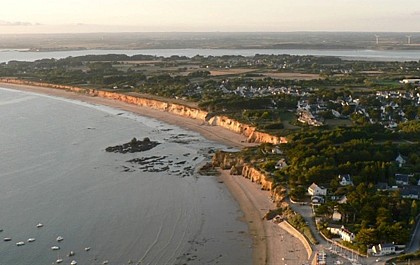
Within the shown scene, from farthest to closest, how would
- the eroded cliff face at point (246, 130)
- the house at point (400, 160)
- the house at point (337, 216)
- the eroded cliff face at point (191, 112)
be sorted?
the eroded cliff face at point (191, 112) < the eroded cliff face at point (246, 130) < the house at point (400, 160) < the house at point (337, 216)

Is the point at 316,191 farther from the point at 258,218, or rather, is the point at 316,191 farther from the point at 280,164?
the point at 280,164

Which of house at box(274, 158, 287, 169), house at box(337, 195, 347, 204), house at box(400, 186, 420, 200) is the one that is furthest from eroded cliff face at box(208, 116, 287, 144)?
house at box(337, 195, 347, 204)

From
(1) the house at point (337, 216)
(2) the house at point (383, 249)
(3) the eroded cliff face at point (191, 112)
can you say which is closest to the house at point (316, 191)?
(1) the house at point (337, 216)

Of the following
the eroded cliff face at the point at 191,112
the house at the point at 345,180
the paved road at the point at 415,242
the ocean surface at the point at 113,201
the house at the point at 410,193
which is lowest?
the ocean surface at the point at 113,201

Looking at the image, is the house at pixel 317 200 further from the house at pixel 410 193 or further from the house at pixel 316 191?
the house at pixel 410 193

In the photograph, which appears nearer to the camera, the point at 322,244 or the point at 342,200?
the point at 322,244

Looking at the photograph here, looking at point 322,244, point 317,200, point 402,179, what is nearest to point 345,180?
point 317,200
